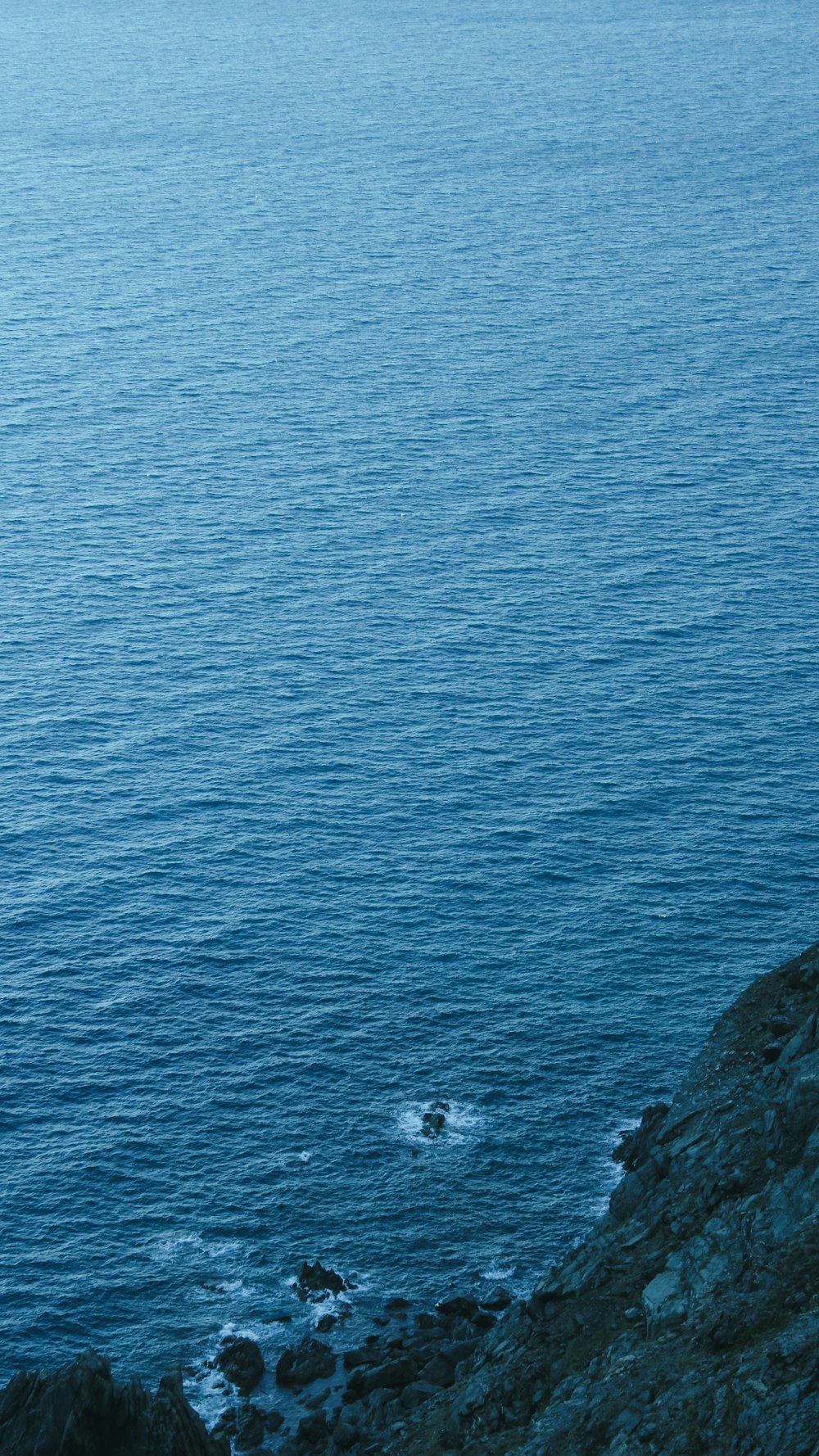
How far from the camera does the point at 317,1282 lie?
104125 millimetres

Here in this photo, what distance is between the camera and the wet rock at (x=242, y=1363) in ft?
319

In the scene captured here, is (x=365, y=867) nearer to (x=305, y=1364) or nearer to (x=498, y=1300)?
(x=498, y=1300)

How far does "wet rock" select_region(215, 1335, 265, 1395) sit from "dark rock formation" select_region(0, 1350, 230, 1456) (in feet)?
37.6

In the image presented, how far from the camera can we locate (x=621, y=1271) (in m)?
76.1

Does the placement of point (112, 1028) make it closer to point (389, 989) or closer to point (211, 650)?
point (389, 989)

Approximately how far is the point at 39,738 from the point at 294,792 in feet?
83.6

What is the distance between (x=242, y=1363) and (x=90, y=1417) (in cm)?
1680

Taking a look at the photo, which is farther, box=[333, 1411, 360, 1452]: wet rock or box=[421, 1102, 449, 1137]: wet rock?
box=[421, 1102, 449, 1137]: wet rock

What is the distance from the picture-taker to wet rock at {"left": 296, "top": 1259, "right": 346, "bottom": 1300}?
341 ft

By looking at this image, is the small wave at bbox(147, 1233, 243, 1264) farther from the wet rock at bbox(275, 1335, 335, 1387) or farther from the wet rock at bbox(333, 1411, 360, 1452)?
the wet rock at bbox(333, 1411, 360, 1452)

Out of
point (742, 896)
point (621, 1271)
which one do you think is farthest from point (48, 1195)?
point (742, 896)

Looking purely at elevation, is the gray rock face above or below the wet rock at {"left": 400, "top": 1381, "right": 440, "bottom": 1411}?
above

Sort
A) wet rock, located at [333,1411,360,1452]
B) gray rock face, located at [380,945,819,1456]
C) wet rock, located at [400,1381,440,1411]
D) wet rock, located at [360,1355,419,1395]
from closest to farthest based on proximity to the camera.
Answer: gray rock face, located at [380,945,819,1456] → wet rock, located at [400,1381,440,1411] → wet rock, located at [333,1411,360,1452] → wet rock, located at [360,1355,419,1395]

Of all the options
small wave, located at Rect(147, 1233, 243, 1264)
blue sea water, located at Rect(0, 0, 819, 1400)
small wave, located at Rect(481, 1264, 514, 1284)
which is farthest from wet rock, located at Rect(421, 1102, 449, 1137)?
small wave, located at Rect(147, 1233, 243, 1264)
